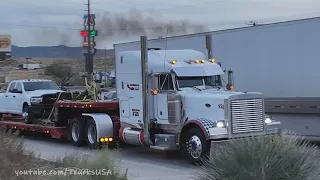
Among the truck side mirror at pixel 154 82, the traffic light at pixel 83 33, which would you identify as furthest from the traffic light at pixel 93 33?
the truck side mirror at pixel 154 82

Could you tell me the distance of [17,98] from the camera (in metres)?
20.7

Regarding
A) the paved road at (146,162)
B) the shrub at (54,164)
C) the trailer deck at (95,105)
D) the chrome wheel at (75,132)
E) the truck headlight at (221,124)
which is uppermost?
the trailer deck at (95,105)

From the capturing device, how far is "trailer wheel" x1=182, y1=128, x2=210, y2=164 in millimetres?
12291

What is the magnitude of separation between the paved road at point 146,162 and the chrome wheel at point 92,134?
0.33 m

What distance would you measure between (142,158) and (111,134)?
1659mm

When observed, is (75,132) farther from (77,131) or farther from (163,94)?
(163,94)

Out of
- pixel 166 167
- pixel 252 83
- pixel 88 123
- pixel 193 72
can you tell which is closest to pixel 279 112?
pixel 252 83

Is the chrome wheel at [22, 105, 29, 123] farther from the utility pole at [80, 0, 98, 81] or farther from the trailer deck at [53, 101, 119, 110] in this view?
the utility pole at [80, 0, 98, 81]

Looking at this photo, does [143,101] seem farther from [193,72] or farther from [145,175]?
[145,175]

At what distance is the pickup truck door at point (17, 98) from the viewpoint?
20.5 m

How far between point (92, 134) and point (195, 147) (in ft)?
15.6

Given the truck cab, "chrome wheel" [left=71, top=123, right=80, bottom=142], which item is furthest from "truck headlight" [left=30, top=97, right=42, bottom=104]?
the truck cab

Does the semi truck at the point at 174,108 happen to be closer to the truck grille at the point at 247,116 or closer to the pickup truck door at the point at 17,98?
the truck grille at the point at 247,116

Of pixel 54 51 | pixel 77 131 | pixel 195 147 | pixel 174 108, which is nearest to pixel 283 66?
pixel 174 108
